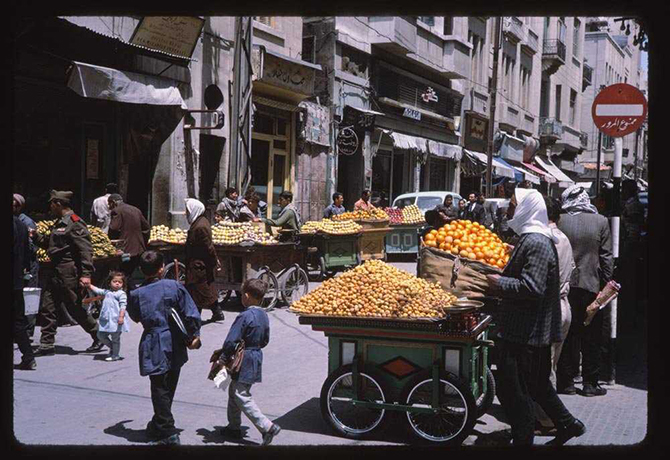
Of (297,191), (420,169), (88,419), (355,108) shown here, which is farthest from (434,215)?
(420,169)

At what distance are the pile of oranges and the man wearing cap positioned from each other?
163 inches

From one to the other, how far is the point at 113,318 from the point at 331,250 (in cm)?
683

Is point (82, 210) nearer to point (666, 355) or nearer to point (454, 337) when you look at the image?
point (454, 337)

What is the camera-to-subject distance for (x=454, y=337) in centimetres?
580

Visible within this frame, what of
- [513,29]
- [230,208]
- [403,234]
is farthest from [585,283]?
[513,29]

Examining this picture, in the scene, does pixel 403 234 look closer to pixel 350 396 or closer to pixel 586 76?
pixel 350 396

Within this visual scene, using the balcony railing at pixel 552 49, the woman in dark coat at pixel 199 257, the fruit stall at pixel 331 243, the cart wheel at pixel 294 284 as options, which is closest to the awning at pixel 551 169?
the balcony railing at pixel 552 49

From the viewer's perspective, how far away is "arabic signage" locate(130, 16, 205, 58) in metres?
14.5

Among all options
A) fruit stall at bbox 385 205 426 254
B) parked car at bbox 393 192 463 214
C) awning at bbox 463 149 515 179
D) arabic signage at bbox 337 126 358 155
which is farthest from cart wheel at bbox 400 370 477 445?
awning at bbox 463 149 515 179

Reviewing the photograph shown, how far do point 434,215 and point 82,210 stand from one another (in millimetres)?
8313

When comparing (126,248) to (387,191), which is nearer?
(126,248)

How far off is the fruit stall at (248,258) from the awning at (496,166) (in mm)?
23208

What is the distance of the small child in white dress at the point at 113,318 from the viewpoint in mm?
8414

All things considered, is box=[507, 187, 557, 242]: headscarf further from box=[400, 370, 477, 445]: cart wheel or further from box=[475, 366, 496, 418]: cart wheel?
box=[475, 366, 496, 418]: cart wheel
